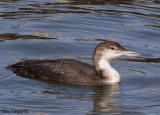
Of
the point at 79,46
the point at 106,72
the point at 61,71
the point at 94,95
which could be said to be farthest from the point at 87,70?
the point at 79,46

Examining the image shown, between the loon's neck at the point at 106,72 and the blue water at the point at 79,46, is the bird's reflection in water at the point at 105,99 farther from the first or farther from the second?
the loon's neck at the point at 106,72

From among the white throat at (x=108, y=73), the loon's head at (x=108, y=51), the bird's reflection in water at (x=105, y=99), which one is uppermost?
the loon's head at (x=108, y=51)

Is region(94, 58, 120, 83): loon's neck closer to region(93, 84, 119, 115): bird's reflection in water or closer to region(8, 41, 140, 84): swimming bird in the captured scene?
region(8, 41, 140, 84): swimming bird

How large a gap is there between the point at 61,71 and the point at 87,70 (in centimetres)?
59

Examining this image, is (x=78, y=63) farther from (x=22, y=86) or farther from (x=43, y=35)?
(x=43, y=35)

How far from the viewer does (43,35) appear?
17.4 m

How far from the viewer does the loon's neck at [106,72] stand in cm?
1368

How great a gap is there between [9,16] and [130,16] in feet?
Answer: 13.2

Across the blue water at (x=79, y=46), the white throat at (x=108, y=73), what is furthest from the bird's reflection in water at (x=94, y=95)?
the white throat at (x=108, y=73)

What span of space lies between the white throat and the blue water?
212 millimetres

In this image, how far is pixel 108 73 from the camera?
45.0ft

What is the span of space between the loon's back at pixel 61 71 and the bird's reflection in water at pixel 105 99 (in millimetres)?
369

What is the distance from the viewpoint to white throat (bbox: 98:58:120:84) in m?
13.7

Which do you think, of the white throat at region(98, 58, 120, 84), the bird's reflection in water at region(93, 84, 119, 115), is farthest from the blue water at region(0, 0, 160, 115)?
Result: the white throat at region(98, 58, 120, 84)
